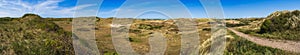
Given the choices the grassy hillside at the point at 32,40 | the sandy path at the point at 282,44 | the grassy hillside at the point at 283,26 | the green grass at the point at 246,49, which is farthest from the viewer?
the grassy hillside at the point at 283,26

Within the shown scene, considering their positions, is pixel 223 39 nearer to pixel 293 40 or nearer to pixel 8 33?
pixel 293 40

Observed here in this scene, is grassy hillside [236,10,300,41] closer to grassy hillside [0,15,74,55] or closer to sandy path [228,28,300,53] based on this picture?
sandy path [228,28,300,53]

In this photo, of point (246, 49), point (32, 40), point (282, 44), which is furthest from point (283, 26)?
point (32, 40)

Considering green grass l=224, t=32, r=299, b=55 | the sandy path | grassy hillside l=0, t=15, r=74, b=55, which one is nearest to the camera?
grassy hillside l=0, t=15, r=74, b=55

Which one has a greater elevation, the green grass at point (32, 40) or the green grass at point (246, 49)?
the green grass at point (32, 40)

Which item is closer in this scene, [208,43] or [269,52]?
[269,52]

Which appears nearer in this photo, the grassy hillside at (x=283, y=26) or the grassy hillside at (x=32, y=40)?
the grassy hillside at (x=32, y=40)

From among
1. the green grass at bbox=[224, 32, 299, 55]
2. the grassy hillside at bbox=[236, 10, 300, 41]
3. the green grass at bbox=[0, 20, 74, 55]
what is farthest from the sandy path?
the green grass at bbox=[0, 20, 74, 55]

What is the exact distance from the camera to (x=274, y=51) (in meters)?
15.5

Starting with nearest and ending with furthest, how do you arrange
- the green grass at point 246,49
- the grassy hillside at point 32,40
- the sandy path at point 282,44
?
the grassy hillside at point 32,40 < the green grass at point 246,49 < the sandy path at point 282,44

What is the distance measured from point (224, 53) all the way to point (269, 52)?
71.5 inches

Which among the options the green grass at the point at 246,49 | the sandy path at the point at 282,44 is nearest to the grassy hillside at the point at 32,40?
the green grass at the point at 246,49

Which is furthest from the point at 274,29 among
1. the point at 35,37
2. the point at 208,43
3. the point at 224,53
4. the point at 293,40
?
the point at 35,37

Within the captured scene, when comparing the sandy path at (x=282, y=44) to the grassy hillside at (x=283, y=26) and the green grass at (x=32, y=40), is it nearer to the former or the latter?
the grassy hillside at (x=283, y=26)
